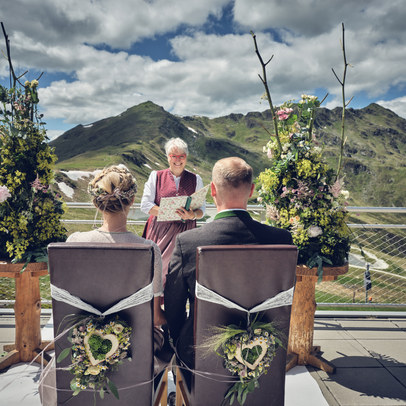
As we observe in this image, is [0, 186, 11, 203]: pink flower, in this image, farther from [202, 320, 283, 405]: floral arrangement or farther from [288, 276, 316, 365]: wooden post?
[288, 276, 316, 365]: wooden post

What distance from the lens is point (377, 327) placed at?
3301 mm

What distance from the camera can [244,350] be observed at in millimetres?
1374

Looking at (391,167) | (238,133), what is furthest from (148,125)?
(391,167)

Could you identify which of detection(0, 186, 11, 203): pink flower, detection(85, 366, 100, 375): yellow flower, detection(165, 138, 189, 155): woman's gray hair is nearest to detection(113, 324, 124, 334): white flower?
detection(85, 366, 100, 375): yellow flower

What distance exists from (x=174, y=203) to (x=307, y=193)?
1.07 m

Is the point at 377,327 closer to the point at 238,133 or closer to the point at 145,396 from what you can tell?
the point at 145,396

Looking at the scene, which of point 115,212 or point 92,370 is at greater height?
point 115,212

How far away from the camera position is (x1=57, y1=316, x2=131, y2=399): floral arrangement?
1.37 meters

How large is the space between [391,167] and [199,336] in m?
159

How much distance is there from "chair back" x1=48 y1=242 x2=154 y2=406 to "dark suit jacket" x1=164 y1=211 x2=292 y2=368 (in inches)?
8.2

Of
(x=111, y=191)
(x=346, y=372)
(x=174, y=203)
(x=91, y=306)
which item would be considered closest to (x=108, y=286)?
(x=91, y=306)

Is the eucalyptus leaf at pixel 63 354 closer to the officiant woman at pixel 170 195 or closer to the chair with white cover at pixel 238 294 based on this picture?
the chair with white cover at pixel 238 294

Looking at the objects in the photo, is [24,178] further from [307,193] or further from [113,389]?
[307,193]

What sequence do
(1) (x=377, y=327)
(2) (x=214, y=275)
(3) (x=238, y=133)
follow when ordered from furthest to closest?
(3) (x=238, y=133) → (1) (x=377, y=327) → (2) (x=214, y=275)
